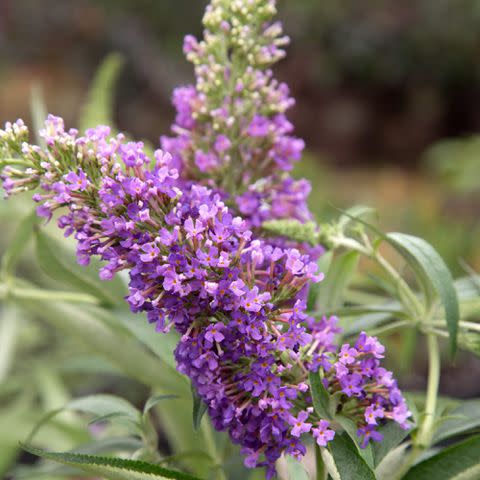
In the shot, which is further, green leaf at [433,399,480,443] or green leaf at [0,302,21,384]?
green leaf at [0,302,21,384]

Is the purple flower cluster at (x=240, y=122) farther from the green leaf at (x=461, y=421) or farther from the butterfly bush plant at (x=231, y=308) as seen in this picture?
the green leaf at (x=461, y=421)

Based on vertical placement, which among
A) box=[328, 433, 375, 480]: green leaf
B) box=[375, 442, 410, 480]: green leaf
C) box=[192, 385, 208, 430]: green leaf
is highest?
box=[192, 385, 208, 430]: green leaf

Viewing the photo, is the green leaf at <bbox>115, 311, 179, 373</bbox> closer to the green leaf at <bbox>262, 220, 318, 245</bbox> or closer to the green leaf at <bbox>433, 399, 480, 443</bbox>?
the green leaf at <bbox>262, 220, 318, 245</bbox>

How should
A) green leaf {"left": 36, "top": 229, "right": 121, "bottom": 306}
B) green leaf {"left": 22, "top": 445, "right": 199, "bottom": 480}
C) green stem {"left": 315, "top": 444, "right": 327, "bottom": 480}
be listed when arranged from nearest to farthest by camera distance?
1. green leaf {"left": 22, "top": 445, "right": 199, "bottom": 480}
2. green stem {"left": 315, "top": 444, "right": 327, "bottom": 480}
3. green leaf {"left": 36, "top": 229, "right": 121, "bottom": 306}

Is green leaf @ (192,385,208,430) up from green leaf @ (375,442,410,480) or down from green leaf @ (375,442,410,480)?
up

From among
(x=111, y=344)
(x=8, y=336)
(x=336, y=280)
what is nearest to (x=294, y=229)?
(x=336, y=280)

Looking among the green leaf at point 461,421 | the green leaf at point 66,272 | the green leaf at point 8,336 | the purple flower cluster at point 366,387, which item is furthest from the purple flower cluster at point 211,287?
the green leaf at point 8,336

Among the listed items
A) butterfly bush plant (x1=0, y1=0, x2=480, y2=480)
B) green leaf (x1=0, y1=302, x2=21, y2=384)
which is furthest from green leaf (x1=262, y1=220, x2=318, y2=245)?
green leaf (x1=0, y1=302, x2=21, y2=384)

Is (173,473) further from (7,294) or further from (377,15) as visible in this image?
(377,15)
